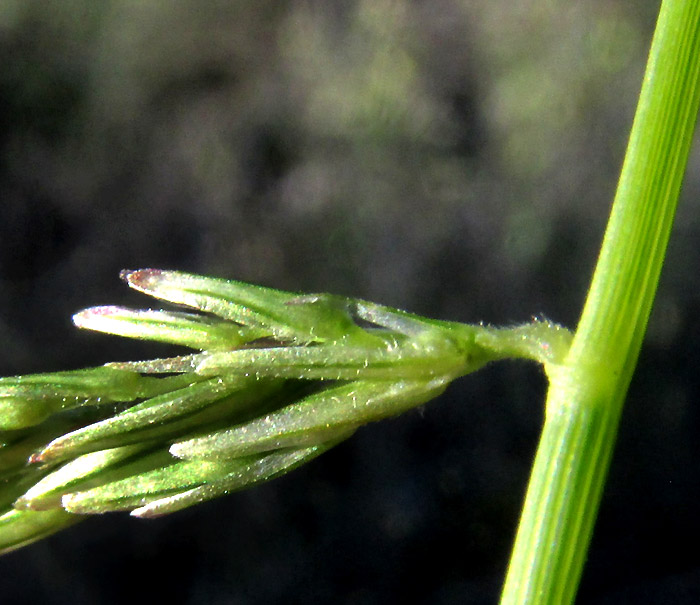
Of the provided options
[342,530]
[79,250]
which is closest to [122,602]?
[342,530]

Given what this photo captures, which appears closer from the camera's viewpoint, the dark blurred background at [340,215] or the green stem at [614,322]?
the green stem at [614,322]

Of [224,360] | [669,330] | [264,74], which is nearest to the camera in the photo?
[224,360]

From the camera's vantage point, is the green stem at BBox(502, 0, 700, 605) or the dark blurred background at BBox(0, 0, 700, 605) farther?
the dark blurred background at BBox(0, 0, 700, 605)

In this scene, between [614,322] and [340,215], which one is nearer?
[614,322]

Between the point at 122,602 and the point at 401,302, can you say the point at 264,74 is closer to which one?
the point at 401,302
